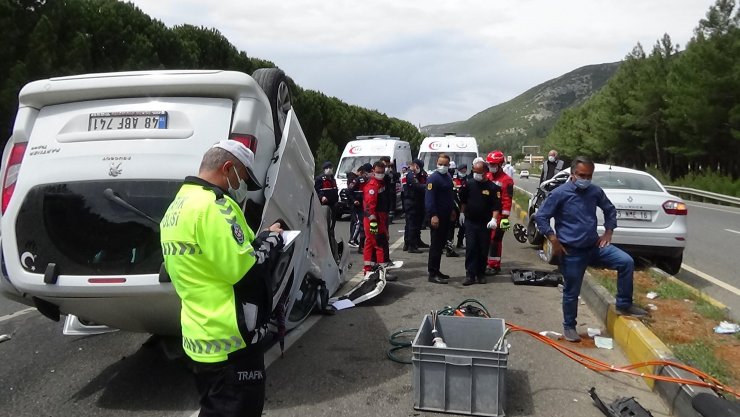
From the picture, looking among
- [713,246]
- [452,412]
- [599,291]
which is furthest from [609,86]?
[452,412]

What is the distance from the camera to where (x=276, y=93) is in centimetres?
507

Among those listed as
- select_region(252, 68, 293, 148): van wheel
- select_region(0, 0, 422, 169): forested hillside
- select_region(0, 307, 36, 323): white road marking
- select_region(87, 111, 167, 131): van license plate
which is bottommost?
select_region(0, 307, 36, 323): white road marking

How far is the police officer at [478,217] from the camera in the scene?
28.0ft

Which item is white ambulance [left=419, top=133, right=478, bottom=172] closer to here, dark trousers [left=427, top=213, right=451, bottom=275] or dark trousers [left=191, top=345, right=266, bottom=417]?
dark trousers [left=427, top=213, right=451, bottom=275]

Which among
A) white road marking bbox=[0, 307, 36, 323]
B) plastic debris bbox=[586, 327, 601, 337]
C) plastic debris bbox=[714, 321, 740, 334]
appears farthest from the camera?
white road marking bbox=[0, 307, 36, 323]

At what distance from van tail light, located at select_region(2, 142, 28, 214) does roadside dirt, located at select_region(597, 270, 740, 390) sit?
5201mm

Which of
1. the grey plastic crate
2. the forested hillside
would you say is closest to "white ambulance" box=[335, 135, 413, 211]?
the forested hillside

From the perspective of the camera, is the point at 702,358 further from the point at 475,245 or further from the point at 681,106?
the point at 681,106

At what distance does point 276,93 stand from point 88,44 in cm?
1709

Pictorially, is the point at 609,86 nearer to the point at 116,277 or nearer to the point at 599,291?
the point at 599,291

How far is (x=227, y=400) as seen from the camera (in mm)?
2686

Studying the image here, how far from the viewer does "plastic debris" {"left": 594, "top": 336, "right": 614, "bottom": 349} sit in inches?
224

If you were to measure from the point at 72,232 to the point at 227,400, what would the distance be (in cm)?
204

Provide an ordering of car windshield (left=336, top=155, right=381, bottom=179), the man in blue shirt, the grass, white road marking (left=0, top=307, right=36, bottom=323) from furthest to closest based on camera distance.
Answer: car windshield (left=336, top=155, right=381, bottom=179) → white road marking (left=0, top=307, right=36, bottom=323) → the man in blue shirt → the grass
